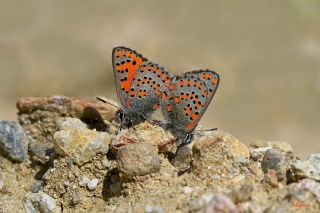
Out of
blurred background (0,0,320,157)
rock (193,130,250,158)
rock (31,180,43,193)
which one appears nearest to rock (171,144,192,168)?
rock (193,130,250,158)

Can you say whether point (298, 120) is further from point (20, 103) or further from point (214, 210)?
point (214, 210)

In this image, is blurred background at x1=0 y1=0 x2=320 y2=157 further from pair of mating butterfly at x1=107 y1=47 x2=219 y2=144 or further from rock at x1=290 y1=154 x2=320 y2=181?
rock at x1=290 y1=154 x2=320 y2=181

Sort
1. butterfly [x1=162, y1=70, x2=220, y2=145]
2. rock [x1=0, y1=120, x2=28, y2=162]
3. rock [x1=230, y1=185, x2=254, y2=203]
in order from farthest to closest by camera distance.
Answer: butterfly [x1=162, y1=70, x2=220, y2=145]
rock [x1=0, y1=120, x2=28, y2=162]
rock [x1=230, y1=185, x2=254, y2=203]

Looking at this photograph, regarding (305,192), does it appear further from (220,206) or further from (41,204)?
(41,204)

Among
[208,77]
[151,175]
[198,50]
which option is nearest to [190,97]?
[208,77]

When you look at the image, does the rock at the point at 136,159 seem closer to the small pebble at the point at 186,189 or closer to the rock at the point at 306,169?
the small pebble at the point at 186,189

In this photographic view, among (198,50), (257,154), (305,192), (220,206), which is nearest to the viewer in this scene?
(220,206)
